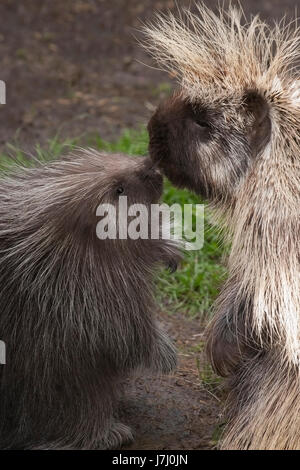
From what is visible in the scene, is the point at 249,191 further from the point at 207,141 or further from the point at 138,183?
the point at 138,183

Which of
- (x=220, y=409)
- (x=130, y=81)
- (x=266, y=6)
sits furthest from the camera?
(x=266, y=6)

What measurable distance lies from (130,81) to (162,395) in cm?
375

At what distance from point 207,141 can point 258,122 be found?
19cm

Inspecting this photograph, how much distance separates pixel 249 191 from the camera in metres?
2.88

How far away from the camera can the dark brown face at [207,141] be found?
2.94 metres

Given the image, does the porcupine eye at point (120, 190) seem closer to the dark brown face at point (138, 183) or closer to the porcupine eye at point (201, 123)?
the dark brown face at point (138, 183)

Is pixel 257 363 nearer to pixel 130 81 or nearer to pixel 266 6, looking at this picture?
pixel 130 81

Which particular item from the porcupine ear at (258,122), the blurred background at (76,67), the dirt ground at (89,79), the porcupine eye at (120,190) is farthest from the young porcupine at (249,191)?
the blurred background at (76,67)

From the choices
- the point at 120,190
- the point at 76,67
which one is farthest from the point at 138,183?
the point at 76,67

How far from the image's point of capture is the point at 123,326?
117 inches

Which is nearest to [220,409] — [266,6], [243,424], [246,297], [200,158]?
[243,424]

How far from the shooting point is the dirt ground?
3.90m

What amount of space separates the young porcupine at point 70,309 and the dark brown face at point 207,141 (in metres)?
0.14

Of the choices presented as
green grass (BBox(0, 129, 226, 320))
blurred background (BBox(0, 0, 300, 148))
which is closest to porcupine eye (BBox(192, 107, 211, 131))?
green grass (BBox(0, 129, 226, 320))
